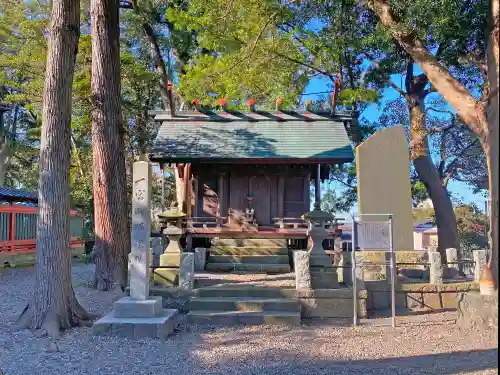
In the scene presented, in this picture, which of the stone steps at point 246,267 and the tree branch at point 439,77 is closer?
the tree branch at point 439,77

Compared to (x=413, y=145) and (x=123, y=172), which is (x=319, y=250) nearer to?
(x=123, y=172)

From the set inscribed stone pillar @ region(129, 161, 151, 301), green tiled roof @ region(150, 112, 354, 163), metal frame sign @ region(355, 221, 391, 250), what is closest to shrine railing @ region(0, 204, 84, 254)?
green tiled roof @ region(150, 112, 354, 163)

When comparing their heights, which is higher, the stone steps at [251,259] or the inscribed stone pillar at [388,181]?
the inscribed stone pillar at [388,181]

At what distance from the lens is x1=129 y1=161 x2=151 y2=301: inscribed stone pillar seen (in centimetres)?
859

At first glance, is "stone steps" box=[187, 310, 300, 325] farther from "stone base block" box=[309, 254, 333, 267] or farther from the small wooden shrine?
the small wooden shrine

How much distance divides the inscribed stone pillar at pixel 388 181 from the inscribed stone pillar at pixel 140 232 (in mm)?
5688

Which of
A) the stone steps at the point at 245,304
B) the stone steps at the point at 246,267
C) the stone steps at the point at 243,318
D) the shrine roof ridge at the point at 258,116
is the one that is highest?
the shrine roof ridge at the point at 258,116

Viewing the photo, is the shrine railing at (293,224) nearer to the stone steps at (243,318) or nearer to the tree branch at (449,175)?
the stone steps at (243,318)

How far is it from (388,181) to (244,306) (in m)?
5.16

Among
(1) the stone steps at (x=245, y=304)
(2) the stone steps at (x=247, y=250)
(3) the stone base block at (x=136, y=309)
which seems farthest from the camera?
(2) the stone steps at (x=247, y=250)

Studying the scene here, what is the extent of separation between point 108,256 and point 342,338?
6.57 meters

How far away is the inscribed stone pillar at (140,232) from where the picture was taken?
8594 mm

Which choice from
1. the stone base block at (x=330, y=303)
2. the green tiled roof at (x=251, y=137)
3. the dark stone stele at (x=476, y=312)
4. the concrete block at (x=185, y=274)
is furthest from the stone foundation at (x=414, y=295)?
the green tiled roof at (x=251, y=137)

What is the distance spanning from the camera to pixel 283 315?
9.18 m
